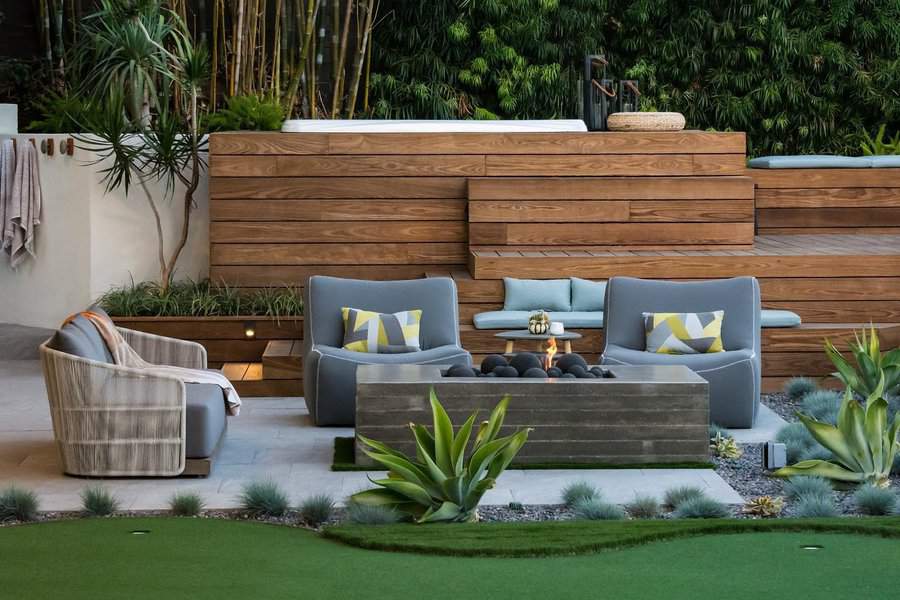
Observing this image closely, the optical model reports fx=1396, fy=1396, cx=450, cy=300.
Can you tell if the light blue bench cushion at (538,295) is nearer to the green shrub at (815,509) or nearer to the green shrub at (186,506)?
the green shrub at (815,509)

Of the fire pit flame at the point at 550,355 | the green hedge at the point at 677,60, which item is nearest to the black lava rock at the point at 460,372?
the fire pit flame at the point at 550,355

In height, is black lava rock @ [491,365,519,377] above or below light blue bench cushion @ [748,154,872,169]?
below

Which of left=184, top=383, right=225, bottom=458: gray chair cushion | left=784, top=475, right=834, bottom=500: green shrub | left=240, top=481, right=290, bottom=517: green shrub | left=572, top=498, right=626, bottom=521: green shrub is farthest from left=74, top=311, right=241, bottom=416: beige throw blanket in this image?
left=784, top=475, right=834, bottom=500: green shrub

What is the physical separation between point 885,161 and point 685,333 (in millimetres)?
4524

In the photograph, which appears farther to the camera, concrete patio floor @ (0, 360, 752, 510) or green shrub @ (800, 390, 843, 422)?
green shrub @ (800, 390, 843, 422)

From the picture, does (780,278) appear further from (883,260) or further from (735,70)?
(735,70)

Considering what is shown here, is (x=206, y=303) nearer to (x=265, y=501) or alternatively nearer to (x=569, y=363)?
(x=569, y=363)

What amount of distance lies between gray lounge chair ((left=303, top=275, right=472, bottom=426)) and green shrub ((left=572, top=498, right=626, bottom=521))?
2.22 m

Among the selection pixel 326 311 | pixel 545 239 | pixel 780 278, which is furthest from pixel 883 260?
pixel 326 311

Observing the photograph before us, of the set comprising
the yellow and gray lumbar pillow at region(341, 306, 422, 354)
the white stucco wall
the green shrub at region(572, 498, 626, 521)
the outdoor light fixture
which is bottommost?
the green shrub at region(572, 498, 626, 521)

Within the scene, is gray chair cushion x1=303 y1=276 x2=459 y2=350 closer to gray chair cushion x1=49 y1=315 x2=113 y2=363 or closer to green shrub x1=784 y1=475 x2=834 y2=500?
gray chair cushion x1=49 y1=315 x2=113 y2=363

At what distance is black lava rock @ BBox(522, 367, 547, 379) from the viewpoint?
273 inches

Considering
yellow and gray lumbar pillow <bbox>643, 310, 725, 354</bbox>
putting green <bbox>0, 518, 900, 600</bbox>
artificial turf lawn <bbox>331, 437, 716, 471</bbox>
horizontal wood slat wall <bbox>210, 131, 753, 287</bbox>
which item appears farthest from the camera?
horizontal wood slat wall <bbox>210, 131, 753, 287</bbox>

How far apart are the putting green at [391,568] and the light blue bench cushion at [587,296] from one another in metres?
3.86
